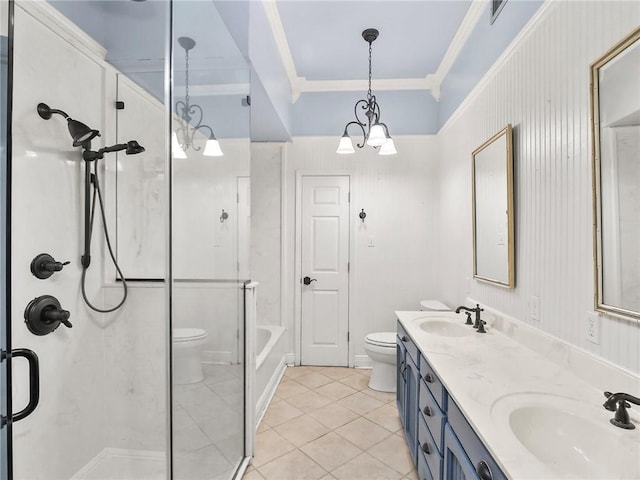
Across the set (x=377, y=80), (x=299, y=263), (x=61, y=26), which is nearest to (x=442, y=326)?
(x=299, y=263)

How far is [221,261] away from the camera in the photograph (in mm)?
1829

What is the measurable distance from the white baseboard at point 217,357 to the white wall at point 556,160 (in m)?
1.53

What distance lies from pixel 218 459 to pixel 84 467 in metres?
0.84

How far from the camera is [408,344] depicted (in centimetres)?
228

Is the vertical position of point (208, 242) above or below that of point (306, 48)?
below

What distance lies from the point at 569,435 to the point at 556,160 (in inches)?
43.4

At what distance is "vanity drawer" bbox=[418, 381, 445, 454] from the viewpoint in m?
1.51

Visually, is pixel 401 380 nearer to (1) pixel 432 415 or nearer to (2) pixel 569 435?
(1) pixel 432 415

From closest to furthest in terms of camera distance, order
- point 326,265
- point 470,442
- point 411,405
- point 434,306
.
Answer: point 470,442
point 411,405
point 434,306
point 326,265

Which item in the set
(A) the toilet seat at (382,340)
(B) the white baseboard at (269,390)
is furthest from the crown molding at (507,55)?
(B) the white baseboard at (269,390)

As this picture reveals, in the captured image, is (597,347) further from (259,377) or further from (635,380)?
(259,377)

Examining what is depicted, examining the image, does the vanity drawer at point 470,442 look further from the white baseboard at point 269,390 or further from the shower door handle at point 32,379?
the white baseboard at point 269,390

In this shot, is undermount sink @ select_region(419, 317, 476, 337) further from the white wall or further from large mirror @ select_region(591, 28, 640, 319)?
large mirror @ select_region(591, 28, 640, 319)

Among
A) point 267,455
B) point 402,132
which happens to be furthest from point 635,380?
point 402,132
